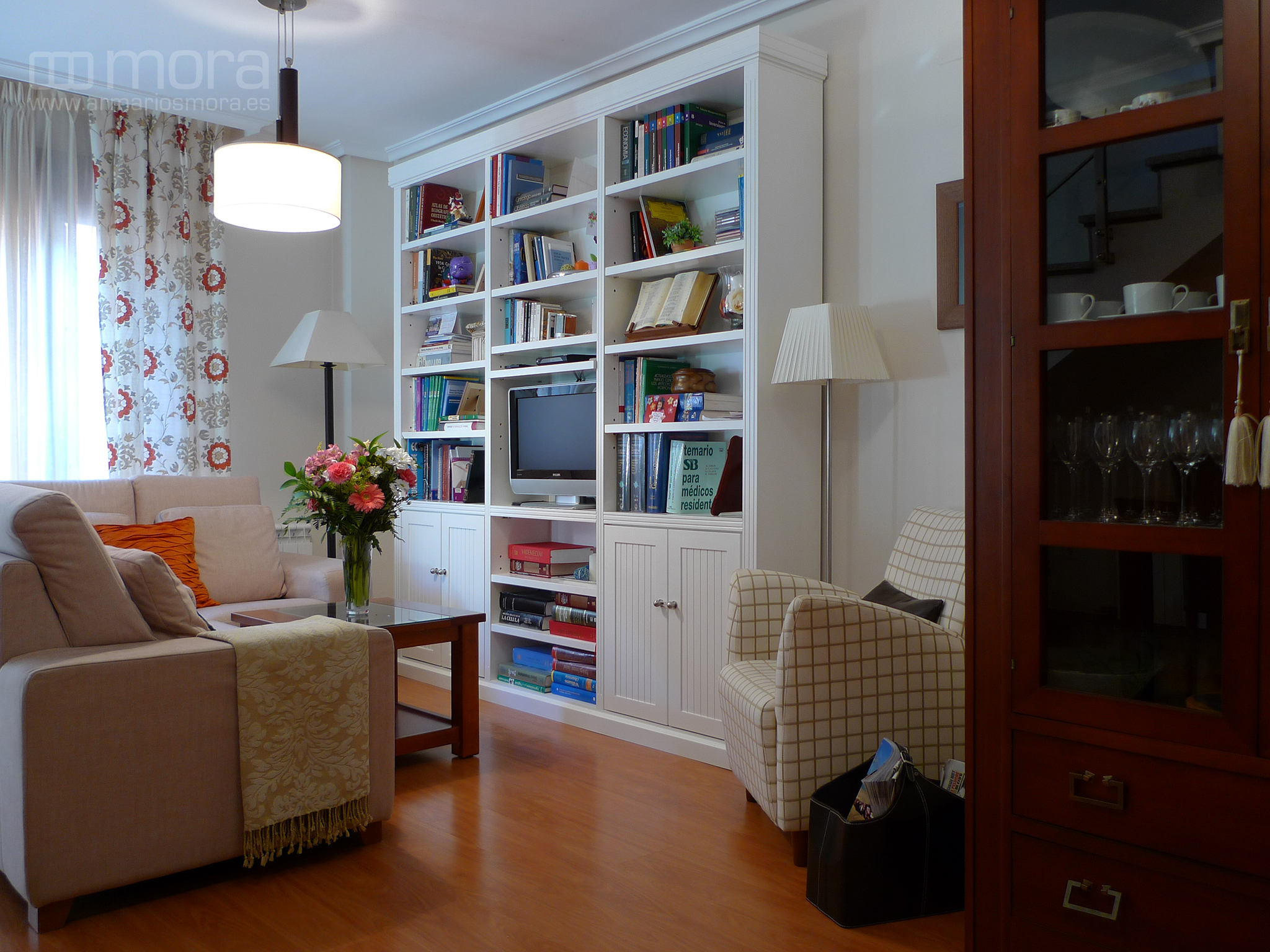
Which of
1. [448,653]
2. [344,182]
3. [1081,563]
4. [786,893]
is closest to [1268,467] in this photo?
[1081,563]

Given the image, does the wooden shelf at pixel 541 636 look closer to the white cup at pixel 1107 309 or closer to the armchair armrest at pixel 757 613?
the armchair armrest at pixel 757 613

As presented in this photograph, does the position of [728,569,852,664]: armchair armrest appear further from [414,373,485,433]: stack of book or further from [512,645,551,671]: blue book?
[414,373,485,433]: stack of book

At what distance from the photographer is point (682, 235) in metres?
3.49

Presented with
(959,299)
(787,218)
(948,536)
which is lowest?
(948,536)

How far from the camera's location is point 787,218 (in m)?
3.21

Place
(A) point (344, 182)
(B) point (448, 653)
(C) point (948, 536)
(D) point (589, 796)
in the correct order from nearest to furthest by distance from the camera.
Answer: (C) point (948, 536) < (D) point (589, 796) < (B) point (448, 653) < (A) point (344, 182)

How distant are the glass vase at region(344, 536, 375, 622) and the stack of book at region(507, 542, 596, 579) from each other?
0.92m

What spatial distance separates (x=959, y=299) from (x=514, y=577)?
84.2 inches

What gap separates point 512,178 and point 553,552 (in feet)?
5.26

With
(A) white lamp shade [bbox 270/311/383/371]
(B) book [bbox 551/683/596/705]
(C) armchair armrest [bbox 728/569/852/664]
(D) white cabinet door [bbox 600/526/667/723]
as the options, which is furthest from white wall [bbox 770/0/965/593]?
(A) white lamp shade [bbox 270/311/383/371]

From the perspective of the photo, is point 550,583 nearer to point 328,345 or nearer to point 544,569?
point 544,569

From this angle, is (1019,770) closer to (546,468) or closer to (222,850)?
(222,850)

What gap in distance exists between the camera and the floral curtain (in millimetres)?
4480

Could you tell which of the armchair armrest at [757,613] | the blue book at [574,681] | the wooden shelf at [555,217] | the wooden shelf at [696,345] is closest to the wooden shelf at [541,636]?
the blue book at [574,681]
